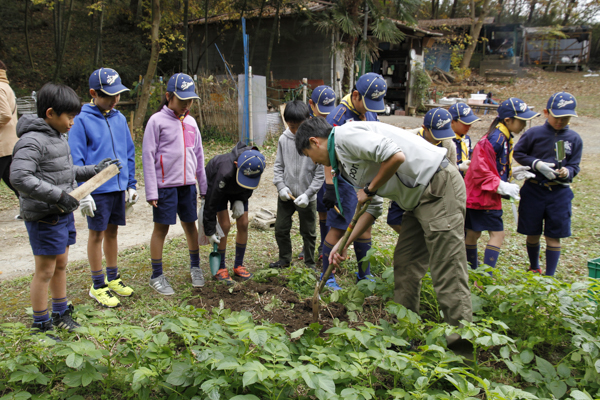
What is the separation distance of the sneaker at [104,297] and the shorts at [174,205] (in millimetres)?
667

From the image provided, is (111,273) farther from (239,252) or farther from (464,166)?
(464,166)

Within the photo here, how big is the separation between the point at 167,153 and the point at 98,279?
114 cm

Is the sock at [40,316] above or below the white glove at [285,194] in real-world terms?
below

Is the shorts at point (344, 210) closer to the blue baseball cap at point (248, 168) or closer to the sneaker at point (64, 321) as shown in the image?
the blue baseball cap at point (248, 168)

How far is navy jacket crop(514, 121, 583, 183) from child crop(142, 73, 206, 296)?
3036 mm

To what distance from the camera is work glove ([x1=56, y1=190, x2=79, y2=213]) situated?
2592 millimetres

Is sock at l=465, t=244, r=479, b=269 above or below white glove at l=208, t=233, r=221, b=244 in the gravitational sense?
below

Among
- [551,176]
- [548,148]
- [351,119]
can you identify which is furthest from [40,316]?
[548,148]

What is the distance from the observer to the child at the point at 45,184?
254 centimetres

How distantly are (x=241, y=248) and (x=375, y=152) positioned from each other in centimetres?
204

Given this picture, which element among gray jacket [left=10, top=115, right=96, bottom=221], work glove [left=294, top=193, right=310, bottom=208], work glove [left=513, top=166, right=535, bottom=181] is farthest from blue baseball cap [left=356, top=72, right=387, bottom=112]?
gray jacket [left=10, top=115, right=96, bottom=221]

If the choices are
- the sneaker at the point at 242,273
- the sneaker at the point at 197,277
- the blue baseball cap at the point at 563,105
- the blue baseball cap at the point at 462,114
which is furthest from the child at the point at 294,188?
the blue baseball cap at the point at 563,105

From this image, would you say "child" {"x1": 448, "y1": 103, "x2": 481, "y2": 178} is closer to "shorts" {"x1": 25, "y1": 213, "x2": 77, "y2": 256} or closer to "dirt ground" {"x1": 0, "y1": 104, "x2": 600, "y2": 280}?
"dirt ground" {"x1": 0, "y1": 104, "x2": 600, "y2": 280}

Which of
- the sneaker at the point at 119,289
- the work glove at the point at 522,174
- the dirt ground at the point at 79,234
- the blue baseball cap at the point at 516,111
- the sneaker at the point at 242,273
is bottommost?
the dirt ground at the point at 79,234
